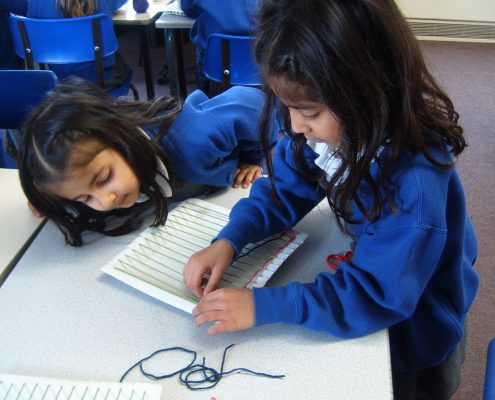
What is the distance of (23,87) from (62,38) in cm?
71

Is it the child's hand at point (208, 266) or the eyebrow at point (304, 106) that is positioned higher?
the eyebrow at point (304, 106)

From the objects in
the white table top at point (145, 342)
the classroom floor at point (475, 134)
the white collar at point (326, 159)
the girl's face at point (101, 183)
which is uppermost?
the white collar at point (326, 159)

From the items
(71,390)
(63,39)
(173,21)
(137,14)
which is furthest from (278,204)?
(137,14)

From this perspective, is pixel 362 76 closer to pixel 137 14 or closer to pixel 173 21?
pixel 173 21

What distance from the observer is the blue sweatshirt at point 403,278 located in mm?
677

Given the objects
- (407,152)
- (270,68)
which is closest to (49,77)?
(270,68)

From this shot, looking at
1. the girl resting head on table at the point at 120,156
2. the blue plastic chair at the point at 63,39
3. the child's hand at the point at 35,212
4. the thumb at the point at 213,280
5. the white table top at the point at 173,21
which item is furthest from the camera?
the white table top at the point at 173,21

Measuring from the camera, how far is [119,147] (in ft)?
3.18

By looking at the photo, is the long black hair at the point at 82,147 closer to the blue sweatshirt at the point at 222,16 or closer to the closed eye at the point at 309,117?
the closed eye at the point at 309,117

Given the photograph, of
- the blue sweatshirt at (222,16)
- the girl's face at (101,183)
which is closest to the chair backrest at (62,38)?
the blue sweatshirt at (222,16)

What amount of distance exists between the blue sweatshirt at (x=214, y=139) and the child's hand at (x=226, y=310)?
1.33 feet

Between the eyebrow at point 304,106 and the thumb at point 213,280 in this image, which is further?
the thumb at point 213,280

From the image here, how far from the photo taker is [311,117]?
2.28 ft

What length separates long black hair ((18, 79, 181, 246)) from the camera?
0.90 meters
